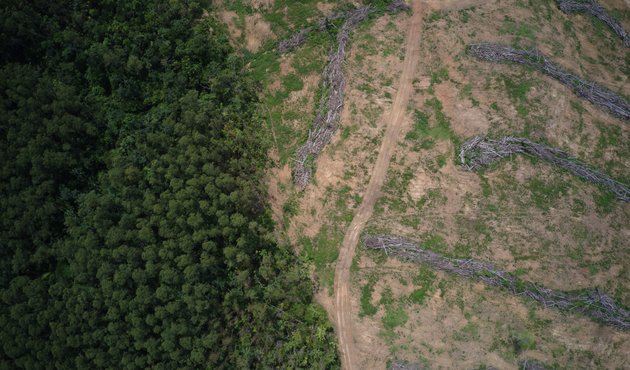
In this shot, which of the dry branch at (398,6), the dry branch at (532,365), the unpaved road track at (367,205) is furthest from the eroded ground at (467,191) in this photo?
the dry branch at (398,6)

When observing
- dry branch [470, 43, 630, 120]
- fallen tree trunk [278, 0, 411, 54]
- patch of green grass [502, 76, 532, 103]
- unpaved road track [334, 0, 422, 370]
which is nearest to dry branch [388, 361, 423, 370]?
unpaved road track [334, 0, 422, 370]

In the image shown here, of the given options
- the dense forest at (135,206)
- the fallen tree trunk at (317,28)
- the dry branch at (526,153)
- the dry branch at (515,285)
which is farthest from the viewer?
the fallen tree trunk at (317,28)

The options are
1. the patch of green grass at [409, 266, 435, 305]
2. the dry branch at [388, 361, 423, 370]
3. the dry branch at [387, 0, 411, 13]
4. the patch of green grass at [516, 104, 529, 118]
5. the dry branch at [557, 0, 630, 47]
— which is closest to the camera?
the dry branch at [388, 361, 423, 370]

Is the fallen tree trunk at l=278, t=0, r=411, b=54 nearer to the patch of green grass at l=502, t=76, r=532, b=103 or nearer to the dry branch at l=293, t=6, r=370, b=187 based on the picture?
the dry branch at l=293, t=6, r=370, b=187

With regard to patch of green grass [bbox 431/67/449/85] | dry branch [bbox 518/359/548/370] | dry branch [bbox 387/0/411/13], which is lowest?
dry branch [bbox 518/359/548/370]

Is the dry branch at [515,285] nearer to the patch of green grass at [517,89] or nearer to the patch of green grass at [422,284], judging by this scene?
the patch of green grass at [422,284]

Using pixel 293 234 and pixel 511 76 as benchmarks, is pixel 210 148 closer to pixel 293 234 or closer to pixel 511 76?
pixel 293 234

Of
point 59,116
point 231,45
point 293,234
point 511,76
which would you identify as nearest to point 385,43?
point 511,76
